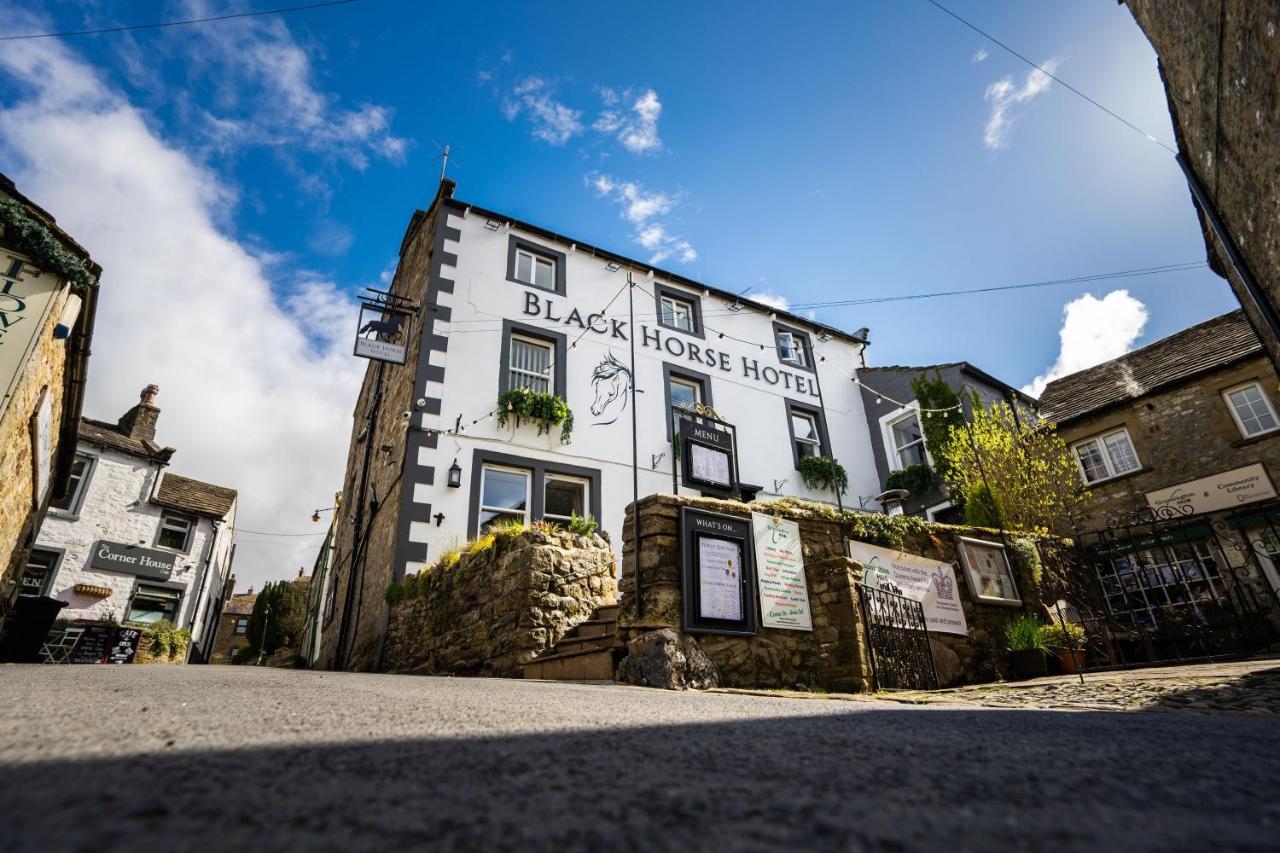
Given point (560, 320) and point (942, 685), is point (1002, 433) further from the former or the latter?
point (560, 320)

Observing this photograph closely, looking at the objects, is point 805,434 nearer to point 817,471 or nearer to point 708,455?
point 817,471

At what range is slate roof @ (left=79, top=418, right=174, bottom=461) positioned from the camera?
17611 mm

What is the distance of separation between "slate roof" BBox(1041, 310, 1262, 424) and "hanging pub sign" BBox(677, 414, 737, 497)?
35.7 ft

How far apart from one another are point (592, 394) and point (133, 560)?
15688 millimetres

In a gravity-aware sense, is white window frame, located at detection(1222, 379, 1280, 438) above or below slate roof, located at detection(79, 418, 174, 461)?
below

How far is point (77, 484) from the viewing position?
56.0 ft

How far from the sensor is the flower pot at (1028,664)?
793 centimetres

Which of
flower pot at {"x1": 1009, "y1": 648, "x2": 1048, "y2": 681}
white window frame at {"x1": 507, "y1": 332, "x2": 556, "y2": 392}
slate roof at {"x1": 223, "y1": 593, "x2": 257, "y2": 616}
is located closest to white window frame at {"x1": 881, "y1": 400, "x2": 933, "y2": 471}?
flower pot at {"x1": 1009, "y1": 648, "x2": 1048, "y2": 681}

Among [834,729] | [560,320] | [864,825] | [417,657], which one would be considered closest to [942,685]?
[834,729]

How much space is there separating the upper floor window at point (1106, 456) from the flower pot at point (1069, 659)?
8.33 metres

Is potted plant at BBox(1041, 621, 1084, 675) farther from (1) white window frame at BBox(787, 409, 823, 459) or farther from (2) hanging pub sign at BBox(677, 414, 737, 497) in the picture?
(1) white window frame at BBox(787, 409, 823, 459)

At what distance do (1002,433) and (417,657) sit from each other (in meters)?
11.4

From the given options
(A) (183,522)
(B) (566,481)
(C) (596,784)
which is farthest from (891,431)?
(A) (183,522)

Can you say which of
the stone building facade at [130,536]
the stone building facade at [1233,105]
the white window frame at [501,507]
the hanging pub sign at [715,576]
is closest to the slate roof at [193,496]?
the stone building facade at [130,536]
